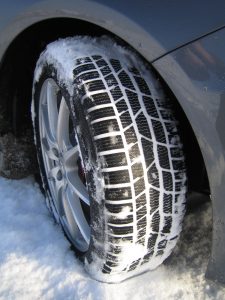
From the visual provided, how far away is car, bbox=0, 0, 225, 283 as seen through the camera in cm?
131

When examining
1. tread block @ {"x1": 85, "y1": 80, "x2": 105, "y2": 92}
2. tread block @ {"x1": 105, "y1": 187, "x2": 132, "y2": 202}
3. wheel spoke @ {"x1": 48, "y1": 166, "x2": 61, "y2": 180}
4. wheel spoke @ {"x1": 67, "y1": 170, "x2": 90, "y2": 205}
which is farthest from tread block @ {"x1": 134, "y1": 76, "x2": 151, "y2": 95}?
wheel spoke @ {"x1": 48, "y1": 166, "x2": 61, "y2": 180}

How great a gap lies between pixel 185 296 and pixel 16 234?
33.1 inches

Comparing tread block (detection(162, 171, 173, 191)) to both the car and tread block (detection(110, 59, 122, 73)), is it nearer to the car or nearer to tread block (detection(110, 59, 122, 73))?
the car

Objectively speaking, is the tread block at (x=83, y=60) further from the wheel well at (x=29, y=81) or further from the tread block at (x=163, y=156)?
the tread block at (x=163, y=156)

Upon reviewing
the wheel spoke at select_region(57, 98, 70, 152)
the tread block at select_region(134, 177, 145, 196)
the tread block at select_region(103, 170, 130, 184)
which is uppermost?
the tread block at select_region(103, 170, 130, 184)

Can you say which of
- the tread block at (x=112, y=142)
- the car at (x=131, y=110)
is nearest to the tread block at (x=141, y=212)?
the car at (x=131, y=110)

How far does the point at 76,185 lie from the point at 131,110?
2.03 feet

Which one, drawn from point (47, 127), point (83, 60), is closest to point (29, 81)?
point (47, 127)

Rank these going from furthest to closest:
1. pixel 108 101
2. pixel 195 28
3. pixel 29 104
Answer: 1. pixel 29 104
2. pixel 108 101
3. pixel 195 28

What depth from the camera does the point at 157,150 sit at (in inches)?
60.6

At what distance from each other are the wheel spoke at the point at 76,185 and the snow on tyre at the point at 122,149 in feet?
0.84

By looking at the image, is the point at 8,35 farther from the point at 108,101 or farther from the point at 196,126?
the point at 196,126

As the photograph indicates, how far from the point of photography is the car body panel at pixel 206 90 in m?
1.27

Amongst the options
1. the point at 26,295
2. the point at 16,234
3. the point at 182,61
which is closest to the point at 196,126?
the point at 182,61
